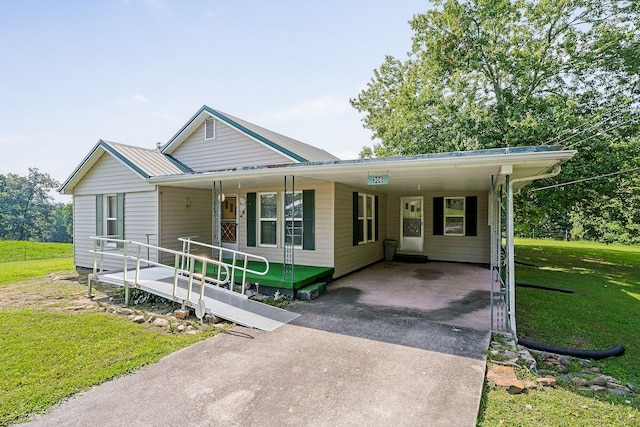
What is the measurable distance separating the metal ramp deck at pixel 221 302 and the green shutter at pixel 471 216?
791 cm

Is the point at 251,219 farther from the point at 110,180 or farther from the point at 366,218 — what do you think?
the point at 110,180

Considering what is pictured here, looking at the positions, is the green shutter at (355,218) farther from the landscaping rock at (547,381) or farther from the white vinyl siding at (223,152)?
the landscaping rock at (547,381)

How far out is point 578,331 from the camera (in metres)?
5.05

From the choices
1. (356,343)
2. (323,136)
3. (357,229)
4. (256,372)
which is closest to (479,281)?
(357,229)

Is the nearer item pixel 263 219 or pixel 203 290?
pixel 203 290

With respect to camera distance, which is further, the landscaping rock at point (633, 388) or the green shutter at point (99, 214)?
the green shutter at point (99, 214)

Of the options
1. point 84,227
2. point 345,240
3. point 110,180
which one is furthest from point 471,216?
point 84,227

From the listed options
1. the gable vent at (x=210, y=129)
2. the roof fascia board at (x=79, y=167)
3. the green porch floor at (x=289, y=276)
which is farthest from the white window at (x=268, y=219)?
the roof fascia board at (x=79, y=167)

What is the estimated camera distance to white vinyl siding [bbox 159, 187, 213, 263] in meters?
8.67

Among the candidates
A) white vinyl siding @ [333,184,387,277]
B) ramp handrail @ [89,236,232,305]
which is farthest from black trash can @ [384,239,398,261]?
ramp handrail @ [89,236,232,305]

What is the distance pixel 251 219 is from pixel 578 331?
7.48 meters

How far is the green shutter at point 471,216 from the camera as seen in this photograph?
36.0 ft

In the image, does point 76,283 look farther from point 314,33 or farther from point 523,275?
point 523,275

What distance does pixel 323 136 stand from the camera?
17359 mm
